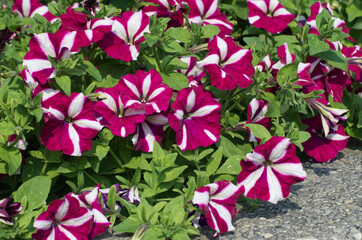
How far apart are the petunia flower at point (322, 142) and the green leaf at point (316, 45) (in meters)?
0.47

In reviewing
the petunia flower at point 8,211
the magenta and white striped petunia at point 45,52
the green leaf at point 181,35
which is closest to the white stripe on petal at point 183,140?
the green leaf at point 181,35

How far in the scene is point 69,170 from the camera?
209 cm

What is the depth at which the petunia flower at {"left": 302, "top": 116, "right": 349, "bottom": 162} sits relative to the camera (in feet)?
8.79

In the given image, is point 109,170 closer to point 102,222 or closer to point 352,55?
point 102,222

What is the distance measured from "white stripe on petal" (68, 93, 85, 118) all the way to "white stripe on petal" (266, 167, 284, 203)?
83 centimetres

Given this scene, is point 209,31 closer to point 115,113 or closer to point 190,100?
point 190,100

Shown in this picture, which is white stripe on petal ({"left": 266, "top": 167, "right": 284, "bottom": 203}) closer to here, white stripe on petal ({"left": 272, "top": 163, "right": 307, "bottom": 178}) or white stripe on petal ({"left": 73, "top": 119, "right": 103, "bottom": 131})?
white stripe on petal ({"left": 272, "top": 163, "right": 307, "bottom": 178})

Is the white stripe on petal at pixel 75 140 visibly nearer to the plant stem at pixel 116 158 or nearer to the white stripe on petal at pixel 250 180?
the plant stem at pixel 116 158

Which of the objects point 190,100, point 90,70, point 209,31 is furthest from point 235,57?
point 90,70

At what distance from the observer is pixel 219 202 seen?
1986 millimetres

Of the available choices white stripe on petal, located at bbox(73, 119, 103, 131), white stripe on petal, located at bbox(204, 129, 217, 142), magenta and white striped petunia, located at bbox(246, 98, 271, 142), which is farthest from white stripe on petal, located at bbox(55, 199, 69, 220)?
magenta and white striped petunia, located at bbox(246, 98, 271, 142)

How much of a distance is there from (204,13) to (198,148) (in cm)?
84

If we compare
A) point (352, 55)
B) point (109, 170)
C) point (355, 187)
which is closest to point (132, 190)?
point (109, 170)

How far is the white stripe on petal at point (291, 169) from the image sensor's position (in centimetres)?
208
